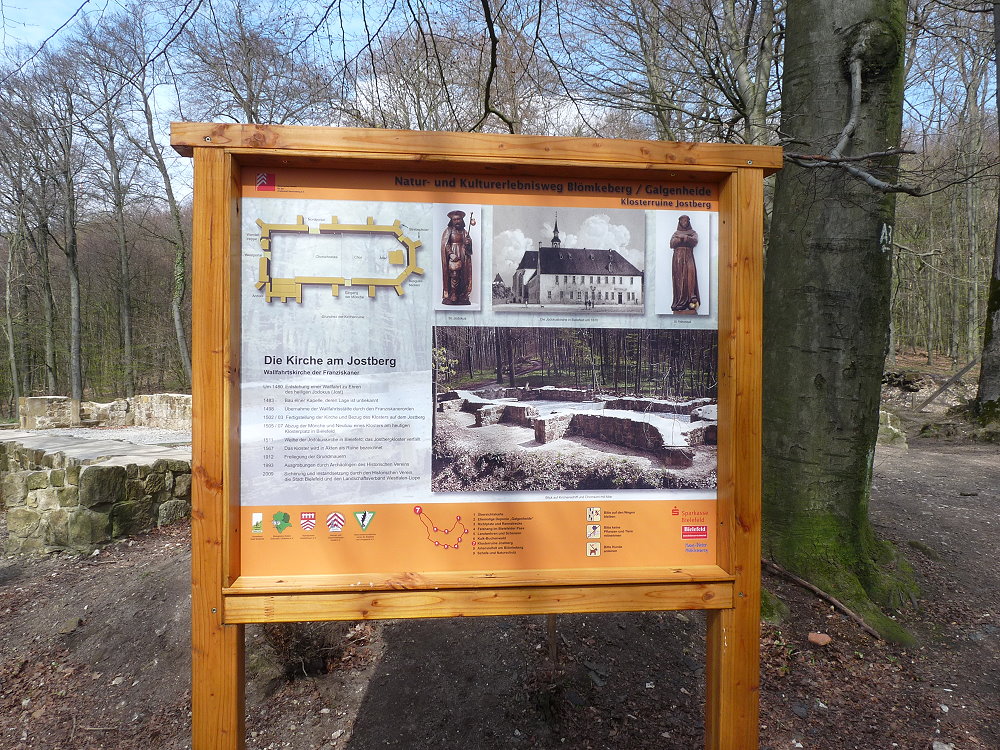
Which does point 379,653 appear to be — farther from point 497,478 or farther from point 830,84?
point 830,84

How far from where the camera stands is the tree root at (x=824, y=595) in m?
3.02

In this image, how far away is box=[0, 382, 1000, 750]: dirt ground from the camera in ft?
8.58

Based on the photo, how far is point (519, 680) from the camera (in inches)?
115

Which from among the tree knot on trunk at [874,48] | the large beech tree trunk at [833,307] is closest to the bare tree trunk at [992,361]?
the large beech tree trunk at [833,307]

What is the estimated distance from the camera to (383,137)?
1.68 m

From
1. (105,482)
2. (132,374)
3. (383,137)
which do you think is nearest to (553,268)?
(383,137)

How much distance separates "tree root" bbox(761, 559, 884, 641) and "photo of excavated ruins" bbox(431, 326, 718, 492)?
1.94m

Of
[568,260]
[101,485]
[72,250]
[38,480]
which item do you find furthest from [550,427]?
[72,250]

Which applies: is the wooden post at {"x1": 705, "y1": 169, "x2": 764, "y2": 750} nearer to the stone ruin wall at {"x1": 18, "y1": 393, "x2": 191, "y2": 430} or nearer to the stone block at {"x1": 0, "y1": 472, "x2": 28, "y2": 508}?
the stone block at {"x1": 0, "y1": 472, "x2": 28, "y2": 508}

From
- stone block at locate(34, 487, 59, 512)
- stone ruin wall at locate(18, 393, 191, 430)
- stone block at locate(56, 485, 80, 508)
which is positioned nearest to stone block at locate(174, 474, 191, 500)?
stone block at locate(56, 485, 80, 508)

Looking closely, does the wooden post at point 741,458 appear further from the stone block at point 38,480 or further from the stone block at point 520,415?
the stone block at point 38,480

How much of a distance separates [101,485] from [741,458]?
5462mm

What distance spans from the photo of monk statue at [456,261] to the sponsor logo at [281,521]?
2.66ft

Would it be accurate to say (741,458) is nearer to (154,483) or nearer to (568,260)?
(568,260)
